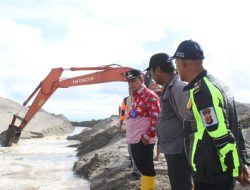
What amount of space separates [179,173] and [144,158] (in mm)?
1370

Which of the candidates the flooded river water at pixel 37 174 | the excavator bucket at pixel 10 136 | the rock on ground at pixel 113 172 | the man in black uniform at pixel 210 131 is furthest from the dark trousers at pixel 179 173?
the excavator bucket at pixel 10 136

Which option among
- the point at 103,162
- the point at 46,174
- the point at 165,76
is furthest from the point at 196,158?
the point at 46,174

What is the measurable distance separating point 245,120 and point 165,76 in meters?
11.2

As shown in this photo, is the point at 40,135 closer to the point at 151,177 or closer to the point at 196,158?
the point at 151,177

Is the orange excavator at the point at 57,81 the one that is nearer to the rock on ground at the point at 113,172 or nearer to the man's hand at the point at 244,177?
the rock on ground at the point at 113,172

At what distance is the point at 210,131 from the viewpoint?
9.57ft

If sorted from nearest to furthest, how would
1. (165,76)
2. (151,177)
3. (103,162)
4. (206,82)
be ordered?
(206,82) < (165,76) < (151,177) < (103,162)

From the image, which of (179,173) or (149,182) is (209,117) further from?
(149,182)

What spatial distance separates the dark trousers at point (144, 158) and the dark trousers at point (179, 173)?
125 cm

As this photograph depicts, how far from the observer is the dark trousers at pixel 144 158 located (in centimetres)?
547

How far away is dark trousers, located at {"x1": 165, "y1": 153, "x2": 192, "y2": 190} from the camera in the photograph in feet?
13.6

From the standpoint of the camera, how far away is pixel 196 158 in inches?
120

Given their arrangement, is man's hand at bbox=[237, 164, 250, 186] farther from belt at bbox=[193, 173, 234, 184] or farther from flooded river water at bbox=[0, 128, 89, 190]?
flooded river water at bbox=[0, 128, 89, 190]

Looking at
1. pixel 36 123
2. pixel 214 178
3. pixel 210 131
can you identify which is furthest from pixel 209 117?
pixel 36 123
